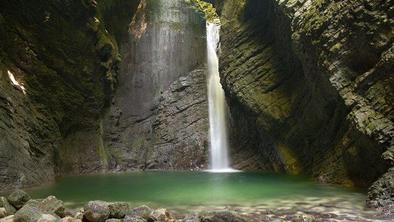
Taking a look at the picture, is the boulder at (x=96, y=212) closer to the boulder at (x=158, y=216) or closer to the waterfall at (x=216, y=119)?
the boulder at (x=158, y=216)

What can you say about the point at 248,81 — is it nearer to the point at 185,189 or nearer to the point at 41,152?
the point at 185,189

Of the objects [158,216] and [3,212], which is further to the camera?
[3,212]

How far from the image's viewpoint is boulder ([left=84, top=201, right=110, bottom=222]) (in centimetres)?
723

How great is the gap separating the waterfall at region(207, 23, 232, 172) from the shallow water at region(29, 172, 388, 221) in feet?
21.7

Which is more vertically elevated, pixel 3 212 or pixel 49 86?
pixel 49 86

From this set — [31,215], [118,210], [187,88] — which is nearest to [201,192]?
[118,210]

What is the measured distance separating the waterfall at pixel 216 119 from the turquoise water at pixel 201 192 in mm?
6597

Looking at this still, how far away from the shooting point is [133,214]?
766 cm

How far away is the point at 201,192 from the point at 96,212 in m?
5.29

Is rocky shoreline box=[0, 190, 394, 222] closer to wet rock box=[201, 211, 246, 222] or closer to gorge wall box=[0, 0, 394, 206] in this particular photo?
wet rock box=[201, 211, 246, 222]

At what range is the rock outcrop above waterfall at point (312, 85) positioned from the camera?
423 inches

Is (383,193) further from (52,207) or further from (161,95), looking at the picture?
(161,95)

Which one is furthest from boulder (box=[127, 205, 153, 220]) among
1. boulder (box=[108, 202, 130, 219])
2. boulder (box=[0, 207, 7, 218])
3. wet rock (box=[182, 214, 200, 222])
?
boulder (box=[0, 207, 7, 218])

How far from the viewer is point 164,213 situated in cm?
764
